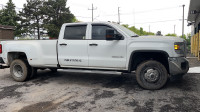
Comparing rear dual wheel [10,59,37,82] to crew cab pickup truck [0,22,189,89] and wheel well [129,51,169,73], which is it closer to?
crew cab pickup truck [0,22,189,89]

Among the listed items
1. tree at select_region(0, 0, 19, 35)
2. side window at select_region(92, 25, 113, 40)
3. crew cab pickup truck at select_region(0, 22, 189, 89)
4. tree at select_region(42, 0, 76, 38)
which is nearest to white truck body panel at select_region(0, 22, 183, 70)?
crew cab pickup truck at select_region(0, 22, 189, 89)

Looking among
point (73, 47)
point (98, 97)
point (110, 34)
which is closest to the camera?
point (98, 97)

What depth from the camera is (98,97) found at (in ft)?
14.0

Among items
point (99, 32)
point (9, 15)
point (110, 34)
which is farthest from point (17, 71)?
point (9, 15)

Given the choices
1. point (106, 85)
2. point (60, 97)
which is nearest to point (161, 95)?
point (106, 85)

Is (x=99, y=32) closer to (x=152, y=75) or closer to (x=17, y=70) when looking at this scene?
(x=152, y=75)

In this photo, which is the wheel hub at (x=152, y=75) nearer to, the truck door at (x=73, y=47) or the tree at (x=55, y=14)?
the truck door at (x=73, y=47)

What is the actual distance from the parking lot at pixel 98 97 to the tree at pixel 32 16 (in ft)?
148

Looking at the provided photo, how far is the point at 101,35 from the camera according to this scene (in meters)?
5.17

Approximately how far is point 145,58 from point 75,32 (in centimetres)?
232

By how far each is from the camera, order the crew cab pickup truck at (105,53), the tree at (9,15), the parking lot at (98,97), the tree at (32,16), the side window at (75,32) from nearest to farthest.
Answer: the parking lot at (98,97), the crew cab pickup truck at (105,53), the side window at (75,32), the tree at (9,15), the tree at (32,16)

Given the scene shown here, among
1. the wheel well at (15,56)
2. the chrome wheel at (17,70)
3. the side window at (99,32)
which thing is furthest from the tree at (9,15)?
the side window at (99,32)

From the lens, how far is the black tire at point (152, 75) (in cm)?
467

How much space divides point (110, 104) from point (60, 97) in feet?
4.44
